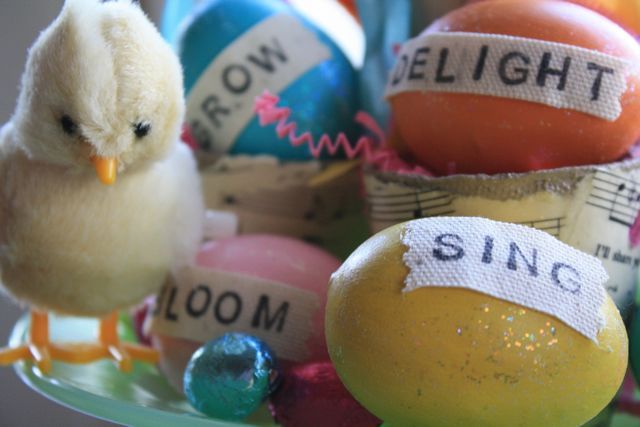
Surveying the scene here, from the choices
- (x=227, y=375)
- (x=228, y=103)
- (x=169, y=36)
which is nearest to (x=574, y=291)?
(x=227, y=375)

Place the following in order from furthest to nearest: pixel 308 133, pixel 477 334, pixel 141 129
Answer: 1. pixel 308 133
2. pixel 141 129
3. pixel 477 334

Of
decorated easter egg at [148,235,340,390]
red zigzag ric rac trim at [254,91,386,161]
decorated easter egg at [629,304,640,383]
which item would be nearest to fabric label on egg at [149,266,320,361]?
decorated easter egg at [148,235,340,390]

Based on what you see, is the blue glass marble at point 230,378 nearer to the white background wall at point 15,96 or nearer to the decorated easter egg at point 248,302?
the decorated easter egg at point 248,302

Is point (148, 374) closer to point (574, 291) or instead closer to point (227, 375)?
point (227, 375)

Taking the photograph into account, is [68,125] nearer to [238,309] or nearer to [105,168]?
[105,168]

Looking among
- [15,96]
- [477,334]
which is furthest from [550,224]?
[15,96]

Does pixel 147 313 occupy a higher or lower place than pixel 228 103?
lower
